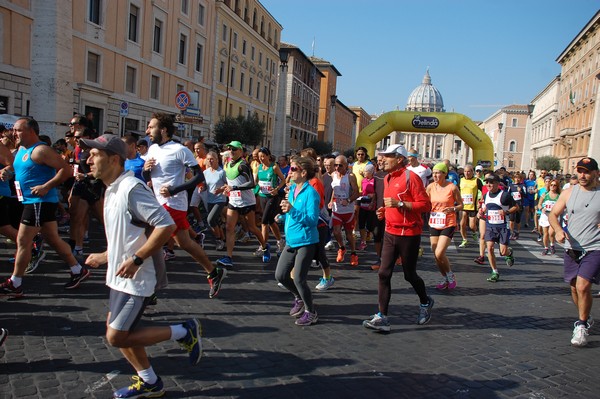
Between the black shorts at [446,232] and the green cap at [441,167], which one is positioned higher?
the green cap at [441,167]

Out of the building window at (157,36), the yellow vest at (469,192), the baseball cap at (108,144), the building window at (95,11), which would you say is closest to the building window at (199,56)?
the building window at (157,36)

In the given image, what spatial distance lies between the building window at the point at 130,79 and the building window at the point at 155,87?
193cm

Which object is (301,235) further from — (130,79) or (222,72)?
(222,72)

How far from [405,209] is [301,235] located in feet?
3.74

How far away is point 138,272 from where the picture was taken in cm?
324

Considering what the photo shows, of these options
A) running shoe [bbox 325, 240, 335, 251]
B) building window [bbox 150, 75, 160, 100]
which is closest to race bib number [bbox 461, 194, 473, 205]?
running shoe [bbox 325, 240, 335, 251]

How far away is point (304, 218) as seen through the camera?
17.4 feet

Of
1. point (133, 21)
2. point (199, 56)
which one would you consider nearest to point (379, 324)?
point (133, 21)

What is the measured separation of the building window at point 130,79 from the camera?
93.1ft

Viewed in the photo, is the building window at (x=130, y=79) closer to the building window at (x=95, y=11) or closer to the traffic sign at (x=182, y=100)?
the building window at (x=95, y=11)

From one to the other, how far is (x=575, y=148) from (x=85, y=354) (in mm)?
66966

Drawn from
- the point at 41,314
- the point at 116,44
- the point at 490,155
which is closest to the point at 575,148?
the point at 490,155

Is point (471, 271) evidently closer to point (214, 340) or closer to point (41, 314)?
point (214, 340)

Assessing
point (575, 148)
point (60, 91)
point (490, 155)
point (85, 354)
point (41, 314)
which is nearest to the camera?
point (85, 354)
